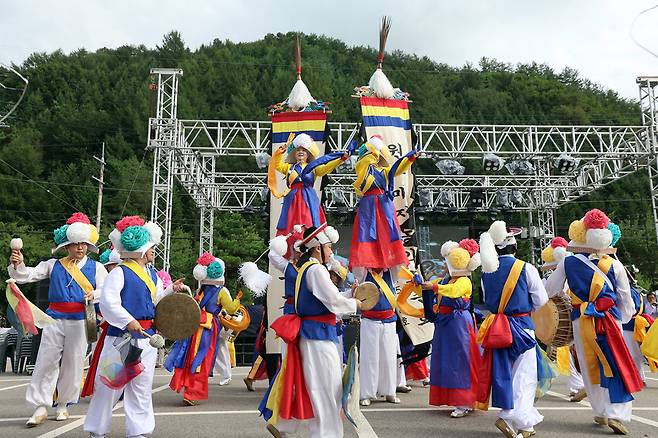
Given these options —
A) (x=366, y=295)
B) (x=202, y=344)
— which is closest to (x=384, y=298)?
(x=202, y=344)

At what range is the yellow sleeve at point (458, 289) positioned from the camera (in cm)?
599

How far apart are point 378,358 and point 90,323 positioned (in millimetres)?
3014

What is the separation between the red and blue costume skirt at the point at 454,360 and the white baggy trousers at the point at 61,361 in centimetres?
340

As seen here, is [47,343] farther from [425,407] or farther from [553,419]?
[553,419]

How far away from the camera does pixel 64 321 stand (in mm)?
6031

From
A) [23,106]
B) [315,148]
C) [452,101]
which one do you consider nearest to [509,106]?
[452,101]

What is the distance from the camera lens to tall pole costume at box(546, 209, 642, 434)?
527 centimetres

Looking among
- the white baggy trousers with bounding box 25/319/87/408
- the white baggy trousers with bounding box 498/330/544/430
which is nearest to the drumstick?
the white baggy trousers with bounding box 25/319/87/408

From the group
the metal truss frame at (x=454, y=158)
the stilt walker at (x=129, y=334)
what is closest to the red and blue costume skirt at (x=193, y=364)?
the stilt walker at (x=129, y=334)

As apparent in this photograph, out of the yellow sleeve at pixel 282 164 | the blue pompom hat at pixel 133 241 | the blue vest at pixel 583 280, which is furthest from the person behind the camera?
the yellow sleeve at pixel 282 164

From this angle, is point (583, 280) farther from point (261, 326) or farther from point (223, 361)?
point (223, 361)

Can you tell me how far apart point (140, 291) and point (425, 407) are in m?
3.59

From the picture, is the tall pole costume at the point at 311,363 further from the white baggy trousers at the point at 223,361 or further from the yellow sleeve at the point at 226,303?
the white baggy trousers at the point at 223,361

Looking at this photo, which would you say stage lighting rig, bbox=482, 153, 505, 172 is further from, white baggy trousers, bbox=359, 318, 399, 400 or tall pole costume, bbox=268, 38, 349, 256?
white baggy trousers, bbox=359, 318, 399, 400
